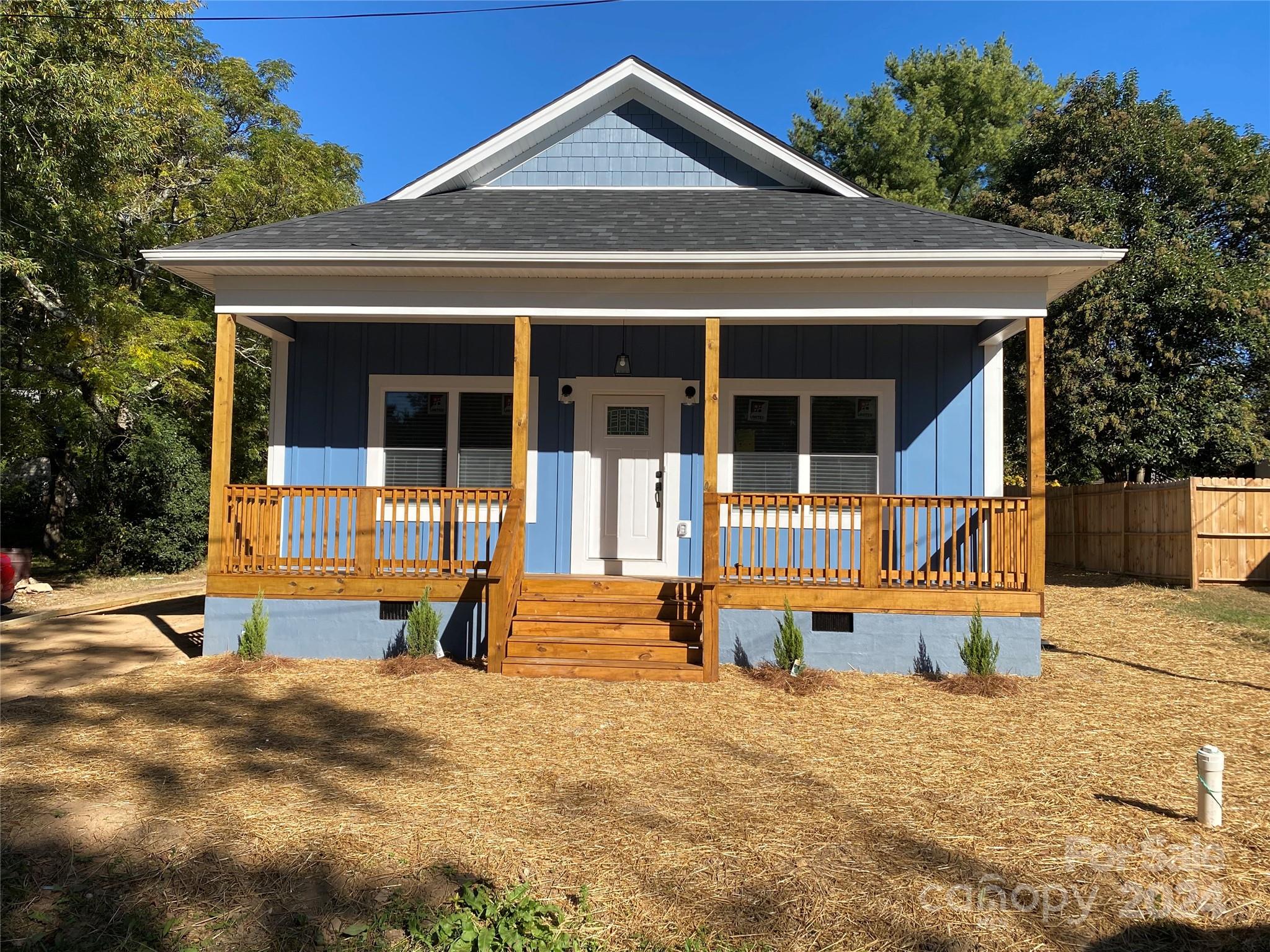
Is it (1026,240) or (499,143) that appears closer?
(1026,240)

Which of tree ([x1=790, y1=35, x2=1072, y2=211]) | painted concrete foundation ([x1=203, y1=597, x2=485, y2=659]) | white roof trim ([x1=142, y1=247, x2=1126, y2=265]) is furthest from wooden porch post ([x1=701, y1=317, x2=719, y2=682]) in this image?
tree ([x1=790, y1=35, x2=1072, y2=211])

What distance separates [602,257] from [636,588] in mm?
3109

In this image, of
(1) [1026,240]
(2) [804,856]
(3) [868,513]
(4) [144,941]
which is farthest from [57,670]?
(1) [1026,240]

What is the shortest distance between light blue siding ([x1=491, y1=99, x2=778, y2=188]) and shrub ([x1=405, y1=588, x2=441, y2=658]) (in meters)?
5.50

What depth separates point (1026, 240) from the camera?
732 cm

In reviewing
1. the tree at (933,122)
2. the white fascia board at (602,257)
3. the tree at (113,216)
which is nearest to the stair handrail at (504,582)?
the white fascia board at (602,257)

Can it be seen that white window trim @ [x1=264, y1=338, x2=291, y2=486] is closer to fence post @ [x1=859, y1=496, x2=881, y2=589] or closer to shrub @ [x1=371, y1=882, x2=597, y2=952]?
fence post @ [x1=859, y1=496, x2=881, y2=589]

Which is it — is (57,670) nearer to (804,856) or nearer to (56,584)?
(804,856)

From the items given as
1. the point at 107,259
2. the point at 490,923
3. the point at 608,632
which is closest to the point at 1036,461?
the point at 608,632

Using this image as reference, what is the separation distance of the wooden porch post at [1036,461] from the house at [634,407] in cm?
3

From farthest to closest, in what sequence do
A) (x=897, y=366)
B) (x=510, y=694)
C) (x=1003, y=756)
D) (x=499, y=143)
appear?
(x=499, y=143) → (x=897, y=366) → (x=510, y=694) → (x=1003, y=756)

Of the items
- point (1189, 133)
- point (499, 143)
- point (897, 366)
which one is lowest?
point (897, 366)

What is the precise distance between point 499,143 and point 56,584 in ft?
34.6

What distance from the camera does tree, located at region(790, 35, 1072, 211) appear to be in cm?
2522
